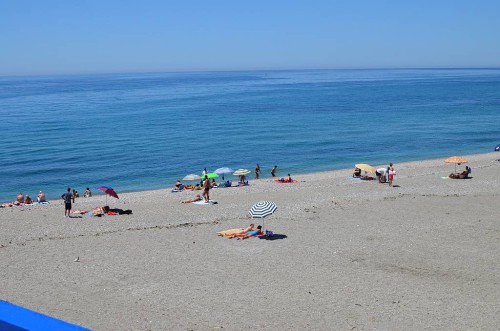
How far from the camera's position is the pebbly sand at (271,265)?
12.9 meters

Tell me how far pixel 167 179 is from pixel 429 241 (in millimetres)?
23354

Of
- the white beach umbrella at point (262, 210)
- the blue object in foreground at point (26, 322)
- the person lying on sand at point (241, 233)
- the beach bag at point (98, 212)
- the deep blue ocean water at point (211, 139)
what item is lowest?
the deep blue ocean water at point (211, 139)

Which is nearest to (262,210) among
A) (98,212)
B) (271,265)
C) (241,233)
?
(241,233)

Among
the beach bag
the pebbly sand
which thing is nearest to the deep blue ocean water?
the beach bag

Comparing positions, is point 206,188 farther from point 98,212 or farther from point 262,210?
point 262,210

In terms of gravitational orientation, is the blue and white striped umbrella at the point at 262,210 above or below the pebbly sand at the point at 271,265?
above

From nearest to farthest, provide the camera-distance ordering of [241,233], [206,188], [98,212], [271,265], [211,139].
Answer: [271,265], [241,233], [98,212], [206,188], [211,139]

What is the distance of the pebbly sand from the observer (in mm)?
12852

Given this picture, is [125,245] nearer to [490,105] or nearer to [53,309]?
[53,309]

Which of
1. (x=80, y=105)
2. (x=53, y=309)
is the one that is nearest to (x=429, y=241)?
(x=53, y=309)

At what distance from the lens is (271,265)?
651 inches

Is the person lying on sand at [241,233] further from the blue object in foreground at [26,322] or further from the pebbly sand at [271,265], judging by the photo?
the blue object in foreground at [26,322]

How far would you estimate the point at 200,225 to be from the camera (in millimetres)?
21172

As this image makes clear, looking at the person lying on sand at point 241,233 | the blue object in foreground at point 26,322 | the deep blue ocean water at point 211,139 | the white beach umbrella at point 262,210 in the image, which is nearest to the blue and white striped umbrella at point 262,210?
the white beach umbrella at point 262,210
